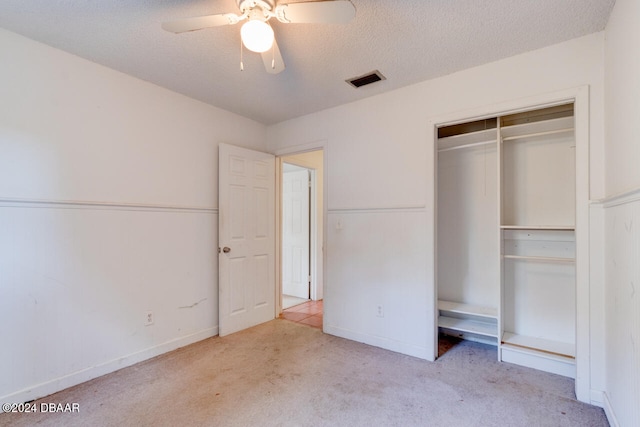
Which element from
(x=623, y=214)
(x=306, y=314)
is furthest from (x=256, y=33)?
(x=306, y=314)

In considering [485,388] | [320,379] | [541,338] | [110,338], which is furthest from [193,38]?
[541,338]

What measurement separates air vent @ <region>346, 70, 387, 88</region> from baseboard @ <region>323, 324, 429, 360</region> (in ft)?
7.75

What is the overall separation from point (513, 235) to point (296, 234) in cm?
299

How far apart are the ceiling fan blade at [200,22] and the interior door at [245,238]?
168cm

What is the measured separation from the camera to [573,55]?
6.86ft

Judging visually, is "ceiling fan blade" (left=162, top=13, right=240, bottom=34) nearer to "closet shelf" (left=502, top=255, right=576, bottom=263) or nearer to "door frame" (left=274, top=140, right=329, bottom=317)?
"door frame" (left=274, top=140, right=329, bottom=317)

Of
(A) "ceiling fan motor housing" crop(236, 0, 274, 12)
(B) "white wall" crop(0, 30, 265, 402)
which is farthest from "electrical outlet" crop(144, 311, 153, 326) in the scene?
(A) "ceiling fan motor housing" crop(236, 0, 274, 12)

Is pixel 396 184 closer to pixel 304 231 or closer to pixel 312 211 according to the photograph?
pixel 312 211

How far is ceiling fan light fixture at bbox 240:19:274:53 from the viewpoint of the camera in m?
1.48

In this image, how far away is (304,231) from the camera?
4777 millimetres

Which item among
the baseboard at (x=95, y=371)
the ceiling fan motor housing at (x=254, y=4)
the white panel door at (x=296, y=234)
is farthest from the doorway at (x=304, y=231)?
the ceiling fan motor housing at (x=254, y=4)

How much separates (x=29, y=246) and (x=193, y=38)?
5.86 ft

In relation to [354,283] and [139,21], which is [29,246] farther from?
[354,283]

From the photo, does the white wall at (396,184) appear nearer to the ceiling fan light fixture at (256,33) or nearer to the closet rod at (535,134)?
the closet rod at (535,134)
